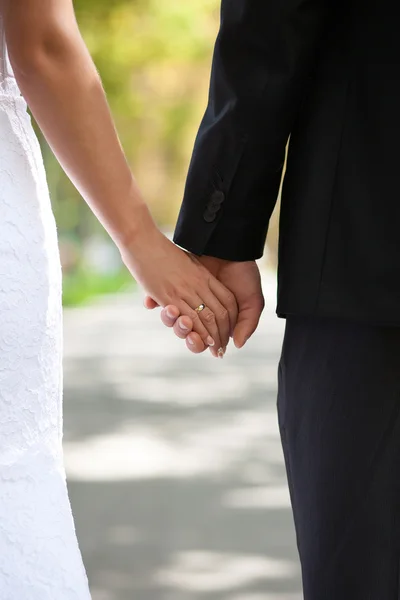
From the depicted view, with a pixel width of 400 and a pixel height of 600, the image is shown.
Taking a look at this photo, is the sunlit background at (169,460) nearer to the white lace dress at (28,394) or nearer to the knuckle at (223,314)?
the knuckle at (223,314)

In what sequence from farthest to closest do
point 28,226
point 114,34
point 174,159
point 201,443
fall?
point 174,159 → point 114,34 → point 201,443 → point 28,226

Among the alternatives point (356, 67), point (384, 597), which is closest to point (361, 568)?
point (384, 597)

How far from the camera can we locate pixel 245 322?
2.57m

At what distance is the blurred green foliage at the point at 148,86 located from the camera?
19.3 metres

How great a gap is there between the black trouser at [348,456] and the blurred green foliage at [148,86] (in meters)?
15.2

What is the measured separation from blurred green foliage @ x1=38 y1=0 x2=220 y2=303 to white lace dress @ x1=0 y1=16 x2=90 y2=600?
15245 mm

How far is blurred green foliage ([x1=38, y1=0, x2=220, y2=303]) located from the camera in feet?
63.3

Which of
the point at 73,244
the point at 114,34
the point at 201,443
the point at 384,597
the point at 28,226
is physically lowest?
the point at 384,597

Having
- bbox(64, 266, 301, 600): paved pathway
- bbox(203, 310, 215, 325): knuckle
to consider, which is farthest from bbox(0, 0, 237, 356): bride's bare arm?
bbox(64, 266, 301, 600): paved pathway

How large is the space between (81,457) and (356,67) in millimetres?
4497

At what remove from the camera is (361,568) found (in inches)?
83.5

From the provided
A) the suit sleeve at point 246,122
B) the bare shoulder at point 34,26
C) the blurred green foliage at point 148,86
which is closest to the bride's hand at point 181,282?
the suit sleeve at point 246,122

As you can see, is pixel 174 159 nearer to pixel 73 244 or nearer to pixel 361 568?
pixel 73 244

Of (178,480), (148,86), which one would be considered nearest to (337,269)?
(178,480)
